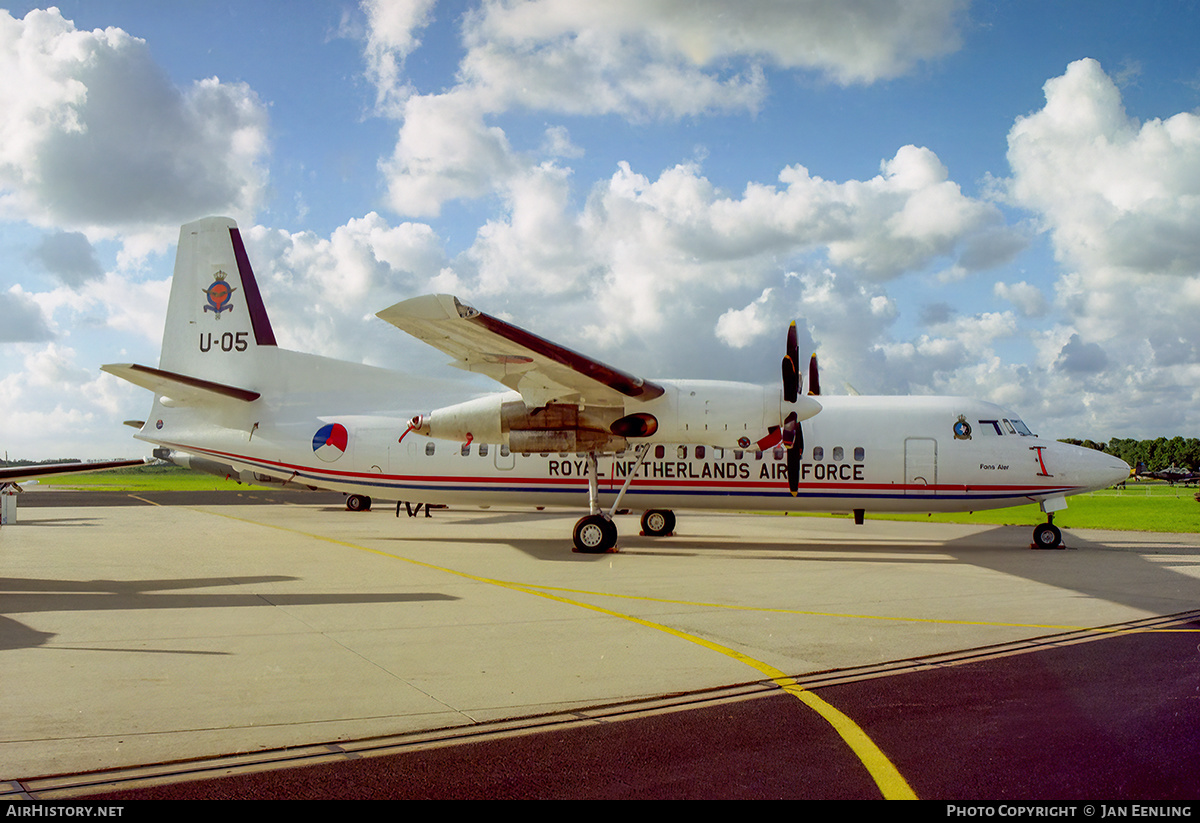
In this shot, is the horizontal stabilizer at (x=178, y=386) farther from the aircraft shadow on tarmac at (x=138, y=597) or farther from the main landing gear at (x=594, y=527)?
the main landing gear at (x=594, y=527)

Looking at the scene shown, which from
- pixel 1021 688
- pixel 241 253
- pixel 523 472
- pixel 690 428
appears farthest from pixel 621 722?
pixel 241 253

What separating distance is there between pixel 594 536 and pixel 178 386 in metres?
10.7

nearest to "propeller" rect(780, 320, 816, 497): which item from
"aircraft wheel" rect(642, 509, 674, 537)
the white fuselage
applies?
the white fuselage

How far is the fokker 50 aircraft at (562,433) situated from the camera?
15.8m

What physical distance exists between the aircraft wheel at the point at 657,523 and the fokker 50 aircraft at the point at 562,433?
7cm

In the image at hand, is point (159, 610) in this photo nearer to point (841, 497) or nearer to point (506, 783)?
point (506, 783)

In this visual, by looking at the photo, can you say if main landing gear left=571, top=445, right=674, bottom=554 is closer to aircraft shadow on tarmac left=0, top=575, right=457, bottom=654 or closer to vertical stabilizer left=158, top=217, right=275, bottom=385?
aircraft shadow on tarmac left=0, top=575, right=457, bottom=654

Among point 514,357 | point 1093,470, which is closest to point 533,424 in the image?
point 514,357

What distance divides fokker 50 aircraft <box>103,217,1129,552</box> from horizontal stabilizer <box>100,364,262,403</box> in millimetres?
53

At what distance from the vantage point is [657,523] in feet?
68.0

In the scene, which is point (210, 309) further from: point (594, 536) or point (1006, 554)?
point (1006, 554)

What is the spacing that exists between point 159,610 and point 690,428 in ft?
33.1

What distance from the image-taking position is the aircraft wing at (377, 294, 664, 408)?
1216cm

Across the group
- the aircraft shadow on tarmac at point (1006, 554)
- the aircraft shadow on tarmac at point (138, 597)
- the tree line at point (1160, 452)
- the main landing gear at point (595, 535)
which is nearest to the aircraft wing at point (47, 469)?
the aircraft shadow on tarmac at point (138, 597)
